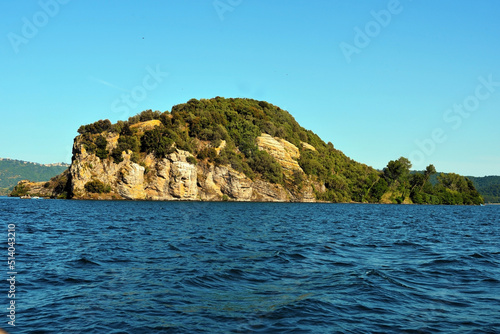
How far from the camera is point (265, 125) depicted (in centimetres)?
13725

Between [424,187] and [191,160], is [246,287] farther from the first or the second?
[424,187]

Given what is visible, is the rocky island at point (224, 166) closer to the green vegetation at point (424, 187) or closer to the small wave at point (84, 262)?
the green vegetation at point (424, 187)

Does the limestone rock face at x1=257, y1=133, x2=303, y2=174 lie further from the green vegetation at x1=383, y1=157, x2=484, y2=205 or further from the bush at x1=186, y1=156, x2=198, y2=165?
the green vegetation at x1=383, y1=157, x2=484, y2=205

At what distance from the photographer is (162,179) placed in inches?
3944

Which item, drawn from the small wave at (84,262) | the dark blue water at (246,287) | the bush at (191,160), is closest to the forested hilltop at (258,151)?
the bush at (191,160)

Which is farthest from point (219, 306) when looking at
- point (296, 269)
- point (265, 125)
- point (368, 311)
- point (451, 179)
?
point (451, 179)

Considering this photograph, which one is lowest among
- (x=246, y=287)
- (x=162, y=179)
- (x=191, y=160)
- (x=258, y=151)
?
(x=246, y=287)

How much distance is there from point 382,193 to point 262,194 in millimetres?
56532

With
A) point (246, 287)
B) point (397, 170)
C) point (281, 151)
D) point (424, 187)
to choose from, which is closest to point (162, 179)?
point (281, 151)

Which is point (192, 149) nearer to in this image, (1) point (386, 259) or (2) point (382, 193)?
(2) point (382, 193)

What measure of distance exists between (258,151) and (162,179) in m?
36.7

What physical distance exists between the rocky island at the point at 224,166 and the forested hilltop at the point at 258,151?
0.31m

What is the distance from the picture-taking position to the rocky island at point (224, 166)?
317ft

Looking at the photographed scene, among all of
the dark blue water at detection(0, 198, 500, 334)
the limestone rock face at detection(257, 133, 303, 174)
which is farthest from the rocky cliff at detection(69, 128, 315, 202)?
the dark blue water at detection(0, 198, 500, 334)
